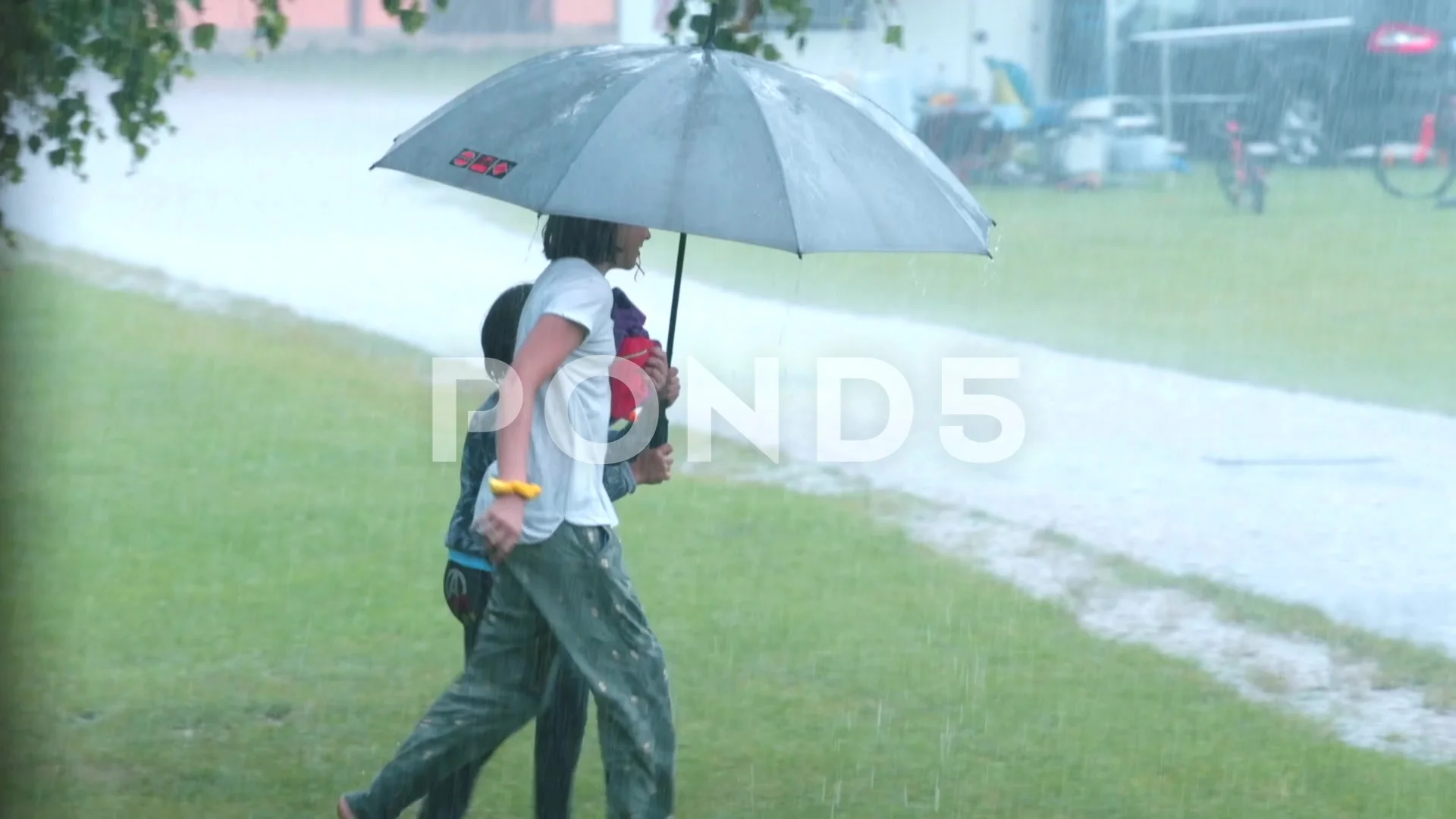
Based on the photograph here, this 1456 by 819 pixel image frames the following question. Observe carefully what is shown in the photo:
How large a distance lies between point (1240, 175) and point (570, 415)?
1587 cm

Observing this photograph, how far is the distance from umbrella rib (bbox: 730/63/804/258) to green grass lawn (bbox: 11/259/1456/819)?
165 centimetres

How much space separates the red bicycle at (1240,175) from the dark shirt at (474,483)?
15304 mm

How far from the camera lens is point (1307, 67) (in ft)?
69.3

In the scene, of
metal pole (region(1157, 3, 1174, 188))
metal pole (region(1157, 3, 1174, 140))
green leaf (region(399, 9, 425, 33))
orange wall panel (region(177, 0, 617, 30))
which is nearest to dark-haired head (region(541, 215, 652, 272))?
green leaf (region(399, 9, 425, 33))

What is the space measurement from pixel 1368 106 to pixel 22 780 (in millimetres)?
19044

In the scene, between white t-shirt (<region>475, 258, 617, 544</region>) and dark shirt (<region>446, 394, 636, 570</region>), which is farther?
dark shirt (<region>446, 394, 636, 570</region>)

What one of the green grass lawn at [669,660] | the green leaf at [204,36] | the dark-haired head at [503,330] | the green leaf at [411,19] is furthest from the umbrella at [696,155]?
the green grass lawn at [669,660]

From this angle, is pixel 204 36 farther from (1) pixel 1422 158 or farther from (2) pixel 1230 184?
(1) pixel 1422 158

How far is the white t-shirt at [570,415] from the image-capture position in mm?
3324

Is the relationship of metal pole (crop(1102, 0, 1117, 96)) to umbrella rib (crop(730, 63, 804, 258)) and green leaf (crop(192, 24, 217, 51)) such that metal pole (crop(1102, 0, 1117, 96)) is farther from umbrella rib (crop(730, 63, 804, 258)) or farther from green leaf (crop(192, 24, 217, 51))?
umbrella rib (crop(730, 63, 804, 258))

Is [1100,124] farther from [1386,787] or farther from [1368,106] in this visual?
[1386,787]

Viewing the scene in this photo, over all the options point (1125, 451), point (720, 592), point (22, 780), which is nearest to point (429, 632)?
point (720, 592)

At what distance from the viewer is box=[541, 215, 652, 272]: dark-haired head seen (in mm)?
3447

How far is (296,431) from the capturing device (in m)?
9.02
